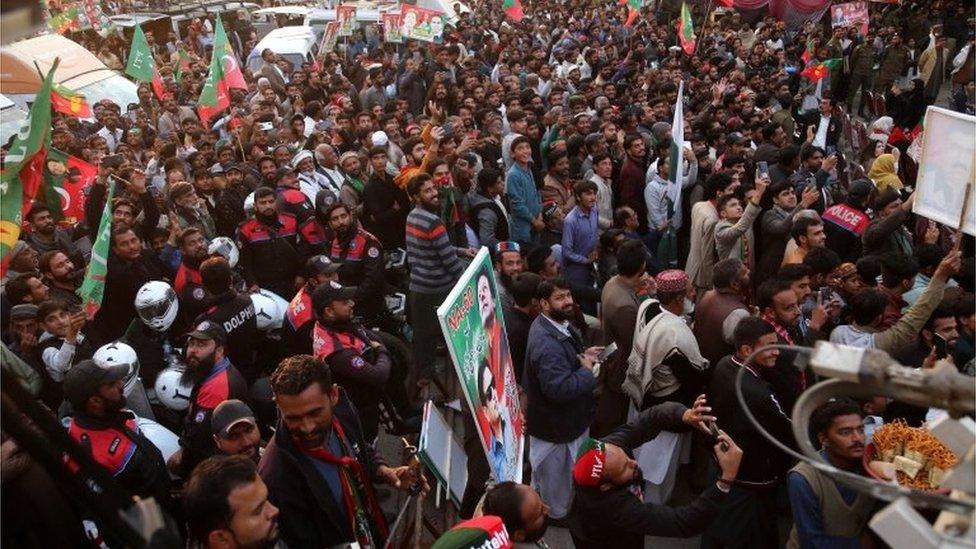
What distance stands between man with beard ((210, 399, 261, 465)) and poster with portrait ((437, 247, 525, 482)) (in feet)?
3.19

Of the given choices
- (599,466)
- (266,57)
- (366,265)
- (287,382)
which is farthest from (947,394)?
(266,57)

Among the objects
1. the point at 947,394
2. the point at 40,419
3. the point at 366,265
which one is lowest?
the point at 366,265

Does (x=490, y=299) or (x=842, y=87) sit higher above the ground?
(x=490, y=299)

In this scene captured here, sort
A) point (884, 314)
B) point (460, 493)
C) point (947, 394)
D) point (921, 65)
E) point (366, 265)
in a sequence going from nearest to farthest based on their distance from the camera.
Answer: point (947, 394) → point (460, 493) → point (884, 314) → point (366, 265) → point (921, 65)

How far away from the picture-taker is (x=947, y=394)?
134cm

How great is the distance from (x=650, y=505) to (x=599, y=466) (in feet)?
1.06

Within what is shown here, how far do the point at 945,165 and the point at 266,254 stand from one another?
4552mm

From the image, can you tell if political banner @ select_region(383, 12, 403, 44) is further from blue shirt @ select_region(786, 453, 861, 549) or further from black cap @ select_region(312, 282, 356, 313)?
blue shirt @ select_region(786, 453, 861, 549)

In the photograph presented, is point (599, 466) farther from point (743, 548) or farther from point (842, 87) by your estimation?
point (842, 87)

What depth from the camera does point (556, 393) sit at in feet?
13.6

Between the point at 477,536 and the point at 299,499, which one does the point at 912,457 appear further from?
the point at 299,499

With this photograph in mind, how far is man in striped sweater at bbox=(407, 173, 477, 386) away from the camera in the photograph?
221 inches

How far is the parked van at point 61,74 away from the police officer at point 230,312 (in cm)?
1136

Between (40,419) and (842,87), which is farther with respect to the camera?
(842,87)
